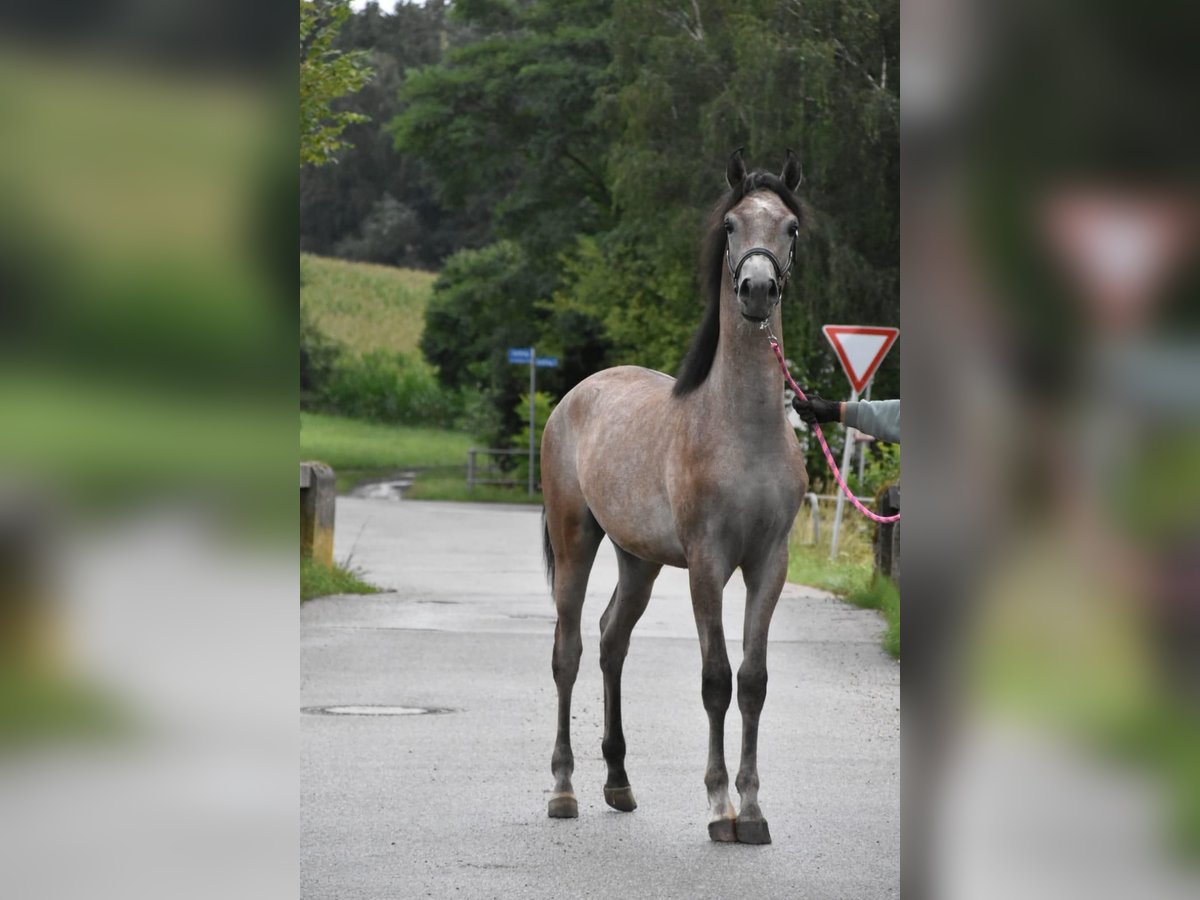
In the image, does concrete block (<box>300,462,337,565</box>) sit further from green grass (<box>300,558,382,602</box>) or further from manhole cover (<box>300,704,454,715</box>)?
manhole cover (<box>300,704,454,715</box>)

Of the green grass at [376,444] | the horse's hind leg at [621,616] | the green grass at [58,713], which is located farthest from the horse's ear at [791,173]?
the green grass at [376,444]

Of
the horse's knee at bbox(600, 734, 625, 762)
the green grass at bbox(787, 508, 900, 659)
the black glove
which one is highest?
the black glove

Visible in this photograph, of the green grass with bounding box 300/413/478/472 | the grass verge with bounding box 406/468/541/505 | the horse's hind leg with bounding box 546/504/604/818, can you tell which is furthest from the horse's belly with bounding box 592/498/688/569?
the green grass with bounding box 300/413/478/472

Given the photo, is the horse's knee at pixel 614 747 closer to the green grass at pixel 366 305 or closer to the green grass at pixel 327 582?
the green grass at pixel 327 582

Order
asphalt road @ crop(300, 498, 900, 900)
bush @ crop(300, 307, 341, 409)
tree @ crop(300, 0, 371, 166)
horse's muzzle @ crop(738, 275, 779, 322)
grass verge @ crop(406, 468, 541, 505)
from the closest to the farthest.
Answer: asphalt road @ crop(300, 498, 900, 900) → horse's muzzle @ crop(738, 275, 779, 322) → tree @ crop(300, 0, 371, 166) → grass verge @ crop(406, 468, 541, 505) → bush @ crop(300, 307, 341, 409)

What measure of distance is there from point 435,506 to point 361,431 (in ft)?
68.5

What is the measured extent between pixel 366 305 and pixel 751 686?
54775mm

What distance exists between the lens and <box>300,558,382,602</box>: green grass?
55.9 ft

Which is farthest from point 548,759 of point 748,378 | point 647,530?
point 748,378

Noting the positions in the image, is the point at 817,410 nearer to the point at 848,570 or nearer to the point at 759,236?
the point at 759,236

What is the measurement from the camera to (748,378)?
734 centimetres

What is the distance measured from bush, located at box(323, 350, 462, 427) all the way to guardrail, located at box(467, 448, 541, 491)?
47.8 feet

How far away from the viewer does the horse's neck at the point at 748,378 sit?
7.30 meters

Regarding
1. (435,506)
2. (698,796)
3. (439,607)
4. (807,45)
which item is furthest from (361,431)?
(698,796)
